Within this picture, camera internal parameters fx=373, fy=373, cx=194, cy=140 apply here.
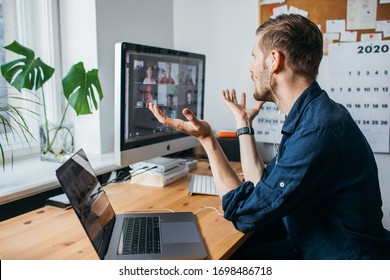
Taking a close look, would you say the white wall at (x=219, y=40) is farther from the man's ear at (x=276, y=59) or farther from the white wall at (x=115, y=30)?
the man's ear at (x=276, y=59)

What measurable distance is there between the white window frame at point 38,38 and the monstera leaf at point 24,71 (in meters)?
0.32

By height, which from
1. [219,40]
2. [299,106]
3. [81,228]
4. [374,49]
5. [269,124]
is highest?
[219,40]

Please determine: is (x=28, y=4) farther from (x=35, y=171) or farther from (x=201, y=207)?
(x=201, y=207)

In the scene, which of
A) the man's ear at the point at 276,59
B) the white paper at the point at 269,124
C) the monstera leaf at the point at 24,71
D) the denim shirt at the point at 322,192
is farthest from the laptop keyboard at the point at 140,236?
the white paper at the point at 269,124

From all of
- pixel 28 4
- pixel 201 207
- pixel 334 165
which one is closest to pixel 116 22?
pixel 28 4

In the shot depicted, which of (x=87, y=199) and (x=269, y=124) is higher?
(x=269, y=124)

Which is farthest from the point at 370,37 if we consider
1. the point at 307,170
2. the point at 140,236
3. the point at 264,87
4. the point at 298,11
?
the point at 140,236

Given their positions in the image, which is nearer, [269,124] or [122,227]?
[122,227]

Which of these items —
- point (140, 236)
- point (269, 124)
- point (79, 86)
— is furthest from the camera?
point (269, 124)

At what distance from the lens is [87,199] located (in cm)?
101

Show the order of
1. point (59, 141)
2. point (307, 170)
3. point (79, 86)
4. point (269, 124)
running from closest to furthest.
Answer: point (307, 170), point (79, 86), point (59, 141), point (269, 124)

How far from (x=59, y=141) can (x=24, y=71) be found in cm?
36

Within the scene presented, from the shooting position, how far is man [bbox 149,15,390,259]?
959 millimetres

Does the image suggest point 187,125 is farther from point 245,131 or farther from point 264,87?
point 245,131
